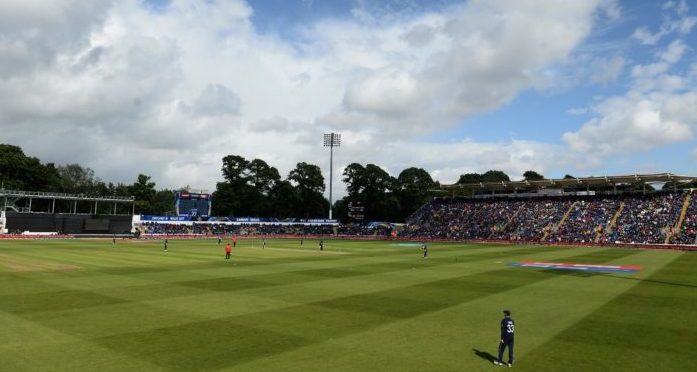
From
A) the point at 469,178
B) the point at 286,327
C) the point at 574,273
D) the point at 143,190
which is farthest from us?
the point at 469,178

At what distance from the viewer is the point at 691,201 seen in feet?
245

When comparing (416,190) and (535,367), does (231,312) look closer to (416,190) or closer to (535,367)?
(535,367)

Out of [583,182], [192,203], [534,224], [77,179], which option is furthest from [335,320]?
[77,179]

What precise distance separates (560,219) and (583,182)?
34.0 ft

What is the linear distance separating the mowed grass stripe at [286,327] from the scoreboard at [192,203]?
8945cm

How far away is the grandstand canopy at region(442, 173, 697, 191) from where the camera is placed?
252 ft

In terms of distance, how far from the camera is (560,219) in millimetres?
82062

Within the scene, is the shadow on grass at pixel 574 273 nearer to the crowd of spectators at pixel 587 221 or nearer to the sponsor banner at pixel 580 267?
the sponsor banner at pixel 580 267

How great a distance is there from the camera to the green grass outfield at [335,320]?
12664 mm

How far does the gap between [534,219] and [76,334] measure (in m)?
82.3

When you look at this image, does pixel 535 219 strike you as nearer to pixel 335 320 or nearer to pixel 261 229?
pixel 261 229

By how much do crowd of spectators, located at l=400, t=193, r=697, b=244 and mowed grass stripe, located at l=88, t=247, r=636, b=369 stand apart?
59.8 m

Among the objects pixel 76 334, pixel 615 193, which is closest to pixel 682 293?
pixel 76 334

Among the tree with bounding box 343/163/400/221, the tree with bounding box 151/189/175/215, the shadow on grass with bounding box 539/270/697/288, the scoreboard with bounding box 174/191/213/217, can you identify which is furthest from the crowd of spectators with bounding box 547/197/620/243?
the tree with bounding box 151/189/175/215
